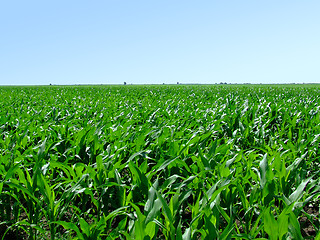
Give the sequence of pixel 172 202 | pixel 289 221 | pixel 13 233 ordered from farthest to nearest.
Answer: pixel 13 233 < pixel 172 202 < pixel 289 221

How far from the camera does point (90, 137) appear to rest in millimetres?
3949

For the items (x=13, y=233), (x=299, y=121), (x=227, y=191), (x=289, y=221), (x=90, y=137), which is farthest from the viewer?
(x=299, y=121)

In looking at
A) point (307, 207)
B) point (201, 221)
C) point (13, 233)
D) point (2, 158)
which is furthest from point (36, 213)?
point (307, 207)

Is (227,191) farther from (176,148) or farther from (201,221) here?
(176,148)

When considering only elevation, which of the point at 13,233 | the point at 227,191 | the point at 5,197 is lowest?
the point at 13,233

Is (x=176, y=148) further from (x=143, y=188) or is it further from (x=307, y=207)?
(x=307, y=207)

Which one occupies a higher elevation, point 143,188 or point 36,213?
point 143,188

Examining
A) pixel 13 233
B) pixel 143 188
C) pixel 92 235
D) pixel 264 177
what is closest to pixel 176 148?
pixel 143 188

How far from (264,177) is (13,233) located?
93.5 inches

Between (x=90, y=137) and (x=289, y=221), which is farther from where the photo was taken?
(x=90, y=137)

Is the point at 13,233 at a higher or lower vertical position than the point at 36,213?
lower

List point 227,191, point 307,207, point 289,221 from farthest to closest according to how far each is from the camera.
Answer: point 307,207 < point 227,191 < point 289,221

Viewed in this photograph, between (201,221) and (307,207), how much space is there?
1867 millimetres

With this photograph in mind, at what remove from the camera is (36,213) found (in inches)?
95.0
